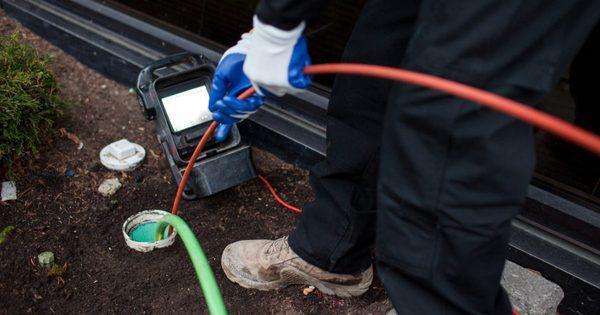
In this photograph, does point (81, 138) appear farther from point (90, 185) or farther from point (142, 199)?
point (142, 199)

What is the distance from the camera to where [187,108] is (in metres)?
2.06

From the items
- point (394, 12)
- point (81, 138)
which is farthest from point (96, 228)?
point (394, 12)

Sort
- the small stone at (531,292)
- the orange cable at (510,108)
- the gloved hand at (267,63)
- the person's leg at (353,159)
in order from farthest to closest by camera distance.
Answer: the small stone at (531,292)
the person's leg at (353,159)
the gloved hand at (267,63)
the orange cable at (510,108)

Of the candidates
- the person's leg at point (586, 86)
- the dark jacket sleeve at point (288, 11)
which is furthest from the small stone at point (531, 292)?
the dark jacket sleeve at point (288, 11)

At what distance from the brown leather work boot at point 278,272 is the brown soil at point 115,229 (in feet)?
0.13

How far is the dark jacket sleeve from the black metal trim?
71 cm

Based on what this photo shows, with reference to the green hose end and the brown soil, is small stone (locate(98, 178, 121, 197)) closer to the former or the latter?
the brown soil

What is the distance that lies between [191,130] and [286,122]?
1.42ft

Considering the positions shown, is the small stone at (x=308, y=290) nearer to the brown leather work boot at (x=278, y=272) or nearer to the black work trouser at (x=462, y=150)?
the brown leather work boot at (x=278, y=272)

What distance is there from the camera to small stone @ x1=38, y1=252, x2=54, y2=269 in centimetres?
176

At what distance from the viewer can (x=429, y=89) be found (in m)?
1.08

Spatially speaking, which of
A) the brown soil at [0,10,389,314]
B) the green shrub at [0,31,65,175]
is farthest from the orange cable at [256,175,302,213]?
the green shrub at [0,31,65,175]

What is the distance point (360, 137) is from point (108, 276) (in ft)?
3.19

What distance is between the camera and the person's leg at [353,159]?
1.45 metres
